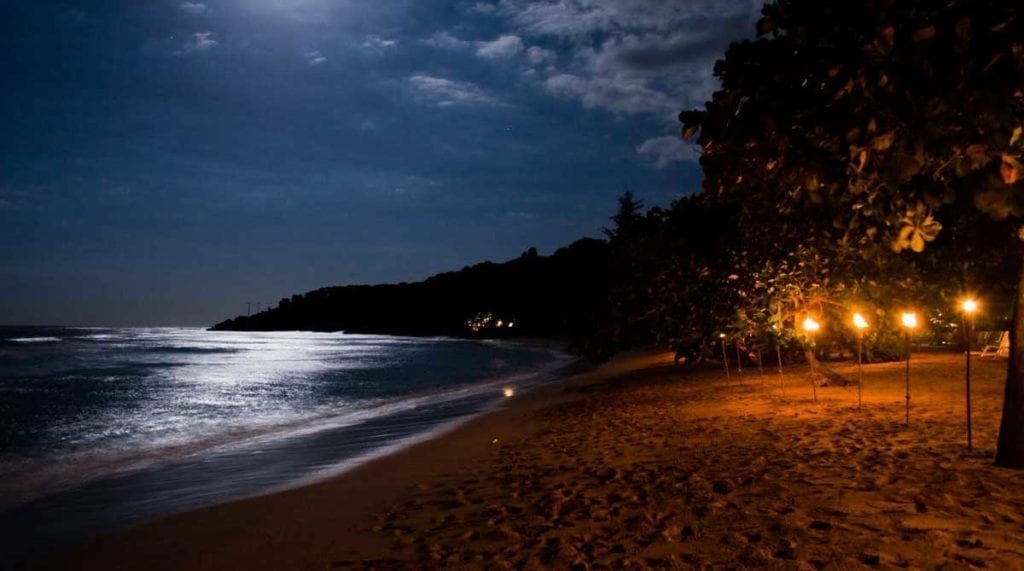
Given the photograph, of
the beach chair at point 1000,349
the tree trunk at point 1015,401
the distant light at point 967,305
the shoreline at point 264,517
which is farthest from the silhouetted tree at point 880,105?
the beach chair at point 1000,349

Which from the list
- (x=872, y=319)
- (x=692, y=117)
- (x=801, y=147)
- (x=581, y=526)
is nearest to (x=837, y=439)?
(x=581, y=526)

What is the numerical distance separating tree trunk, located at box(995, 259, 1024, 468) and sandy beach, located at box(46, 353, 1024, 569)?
0.64ft

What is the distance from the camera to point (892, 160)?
372 cm

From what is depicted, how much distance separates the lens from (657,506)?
5941 mm

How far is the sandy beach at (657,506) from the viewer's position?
4.80m

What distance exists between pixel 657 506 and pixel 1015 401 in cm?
356

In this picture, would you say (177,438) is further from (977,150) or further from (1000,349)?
(1000,349)

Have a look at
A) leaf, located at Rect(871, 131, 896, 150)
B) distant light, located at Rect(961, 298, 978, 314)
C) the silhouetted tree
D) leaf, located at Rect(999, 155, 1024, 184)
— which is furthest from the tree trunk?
leaf, located at Rect(871, 131, 896, 150)

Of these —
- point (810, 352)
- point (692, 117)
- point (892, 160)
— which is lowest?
point (810, 352)

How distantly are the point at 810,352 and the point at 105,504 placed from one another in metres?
12.9

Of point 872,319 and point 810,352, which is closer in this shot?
point 810,352

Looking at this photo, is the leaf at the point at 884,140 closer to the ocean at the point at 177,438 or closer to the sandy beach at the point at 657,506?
the sandy beach at the point at 657,506

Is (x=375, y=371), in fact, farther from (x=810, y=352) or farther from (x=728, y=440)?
(x=728, y=440)

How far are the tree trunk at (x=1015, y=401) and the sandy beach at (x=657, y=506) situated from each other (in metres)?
0.20
